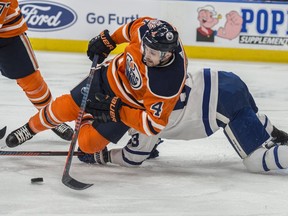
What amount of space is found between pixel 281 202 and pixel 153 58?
29.7 inches

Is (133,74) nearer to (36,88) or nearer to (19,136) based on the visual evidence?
(19,136)

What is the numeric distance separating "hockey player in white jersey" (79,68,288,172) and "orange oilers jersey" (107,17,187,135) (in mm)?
188

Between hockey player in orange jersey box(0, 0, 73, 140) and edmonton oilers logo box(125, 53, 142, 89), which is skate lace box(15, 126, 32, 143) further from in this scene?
edmonton oilers logo box(125, 53, 142, 89)

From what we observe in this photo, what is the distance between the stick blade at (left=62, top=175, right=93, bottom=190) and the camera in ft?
9.94

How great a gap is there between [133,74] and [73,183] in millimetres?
536

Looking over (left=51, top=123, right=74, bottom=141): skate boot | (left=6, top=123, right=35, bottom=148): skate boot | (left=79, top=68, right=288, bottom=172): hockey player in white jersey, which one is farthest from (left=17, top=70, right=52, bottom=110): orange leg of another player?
(left=79, top=68, right=288, bottom=172): hockey player in white jersey

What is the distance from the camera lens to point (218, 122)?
11.1 ft

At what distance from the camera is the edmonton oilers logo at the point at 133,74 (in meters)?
3.19

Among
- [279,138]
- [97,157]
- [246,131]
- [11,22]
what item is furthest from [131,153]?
[11,22]

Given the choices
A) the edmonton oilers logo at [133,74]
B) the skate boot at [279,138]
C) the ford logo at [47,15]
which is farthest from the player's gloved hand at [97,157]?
the ford logo at [47,15]

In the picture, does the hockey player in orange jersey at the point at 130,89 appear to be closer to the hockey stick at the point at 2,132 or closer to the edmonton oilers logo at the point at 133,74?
the edmonton oilers logo at the point at 133,74

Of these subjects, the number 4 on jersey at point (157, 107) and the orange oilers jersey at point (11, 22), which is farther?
the orange oilers jersey at point (11, 22)

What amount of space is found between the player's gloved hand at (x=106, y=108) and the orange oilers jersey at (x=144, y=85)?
0.05 meters

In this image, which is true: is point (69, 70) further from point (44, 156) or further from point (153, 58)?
point (153, 58)
